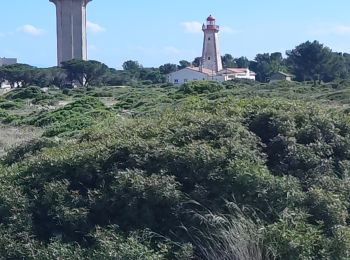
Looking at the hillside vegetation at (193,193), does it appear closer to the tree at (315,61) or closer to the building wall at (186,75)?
the tree at (315,61)

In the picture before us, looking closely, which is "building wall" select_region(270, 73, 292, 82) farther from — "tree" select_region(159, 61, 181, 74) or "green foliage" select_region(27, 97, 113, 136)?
"green foliage" select_region(27, 97, 113, 136)

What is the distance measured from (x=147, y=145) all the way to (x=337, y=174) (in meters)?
2.04

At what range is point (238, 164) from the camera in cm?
817

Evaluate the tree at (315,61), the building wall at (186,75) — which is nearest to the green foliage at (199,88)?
the tree at (315,61)

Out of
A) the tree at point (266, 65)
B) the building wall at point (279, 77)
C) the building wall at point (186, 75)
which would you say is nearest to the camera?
the building wall at point (279, 77)

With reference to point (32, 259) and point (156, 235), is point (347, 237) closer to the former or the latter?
point (156, 235)

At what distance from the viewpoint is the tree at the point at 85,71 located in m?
88.2

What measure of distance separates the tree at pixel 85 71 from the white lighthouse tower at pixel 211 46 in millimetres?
14288

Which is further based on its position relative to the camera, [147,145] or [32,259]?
[147,145]

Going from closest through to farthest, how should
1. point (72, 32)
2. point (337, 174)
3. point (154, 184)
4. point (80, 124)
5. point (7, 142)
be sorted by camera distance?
point (154, 184) < point (337, 174) < point (7, 142) < point (80, 124) < point (72, 32)

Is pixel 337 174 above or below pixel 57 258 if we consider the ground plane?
above

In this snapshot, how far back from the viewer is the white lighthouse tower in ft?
325

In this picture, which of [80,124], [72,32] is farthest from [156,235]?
[72,32]

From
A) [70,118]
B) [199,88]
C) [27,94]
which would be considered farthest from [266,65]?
[70,118]
